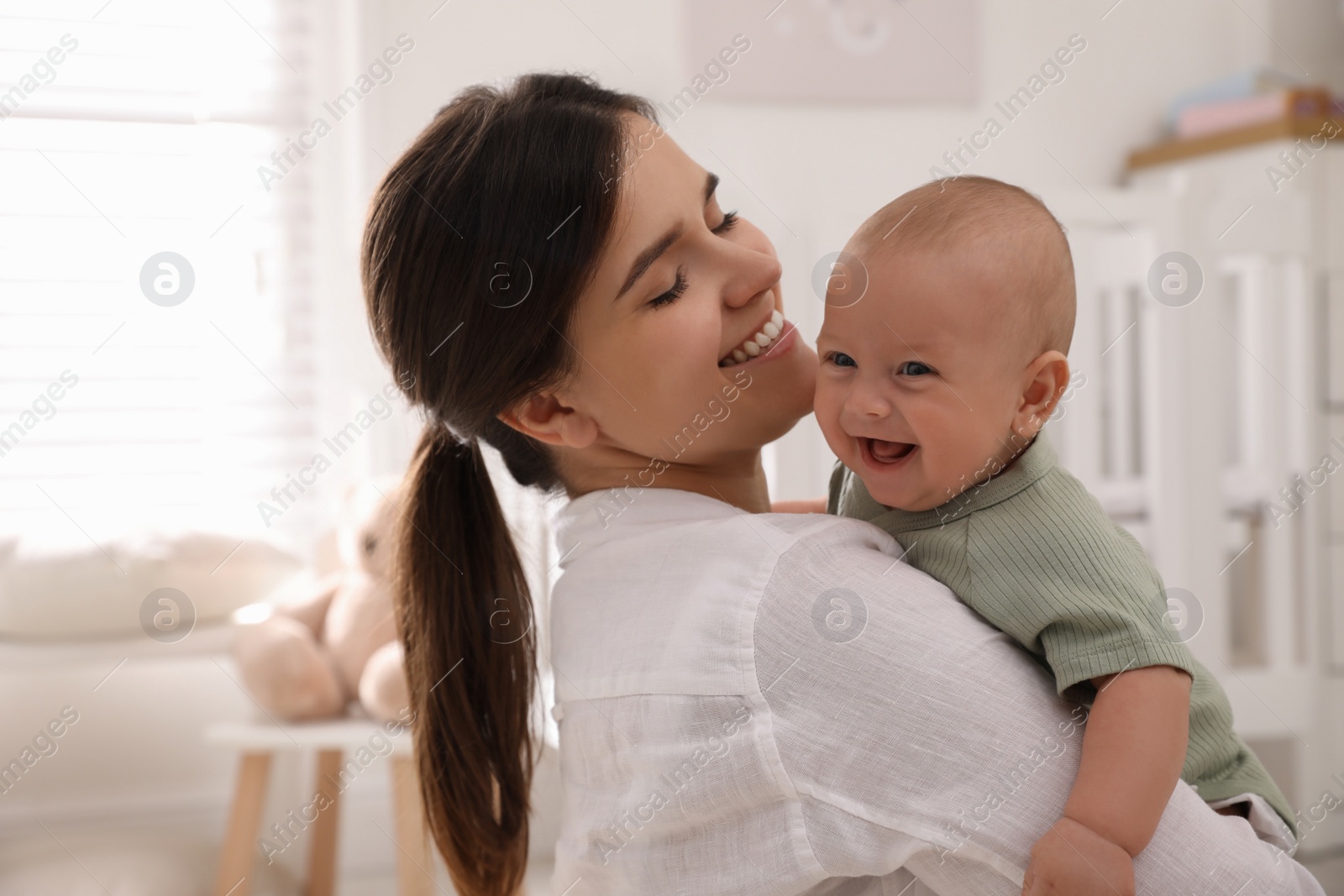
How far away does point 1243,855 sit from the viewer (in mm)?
659

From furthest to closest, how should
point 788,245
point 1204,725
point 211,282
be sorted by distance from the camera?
point 211,282, point 788,245, point 1204,725

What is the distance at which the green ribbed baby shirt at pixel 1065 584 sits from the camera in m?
0.66

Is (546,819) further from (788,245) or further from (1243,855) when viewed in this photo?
(1243,855)

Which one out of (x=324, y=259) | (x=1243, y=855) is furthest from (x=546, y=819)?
(x=1243, y=855)

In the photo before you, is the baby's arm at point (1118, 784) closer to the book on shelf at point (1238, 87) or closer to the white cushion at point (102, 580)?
the white cushion at point (102, 580)

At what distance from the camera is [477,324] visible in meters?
0.79

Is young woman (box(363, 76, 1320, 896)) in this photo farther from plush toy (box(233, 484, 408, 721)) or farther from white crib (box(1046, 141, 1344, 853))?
white crib (box(1046, 141, 1344, 853))

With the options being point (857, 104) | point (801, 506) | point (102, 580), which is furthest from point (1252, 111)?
point (102, 580)

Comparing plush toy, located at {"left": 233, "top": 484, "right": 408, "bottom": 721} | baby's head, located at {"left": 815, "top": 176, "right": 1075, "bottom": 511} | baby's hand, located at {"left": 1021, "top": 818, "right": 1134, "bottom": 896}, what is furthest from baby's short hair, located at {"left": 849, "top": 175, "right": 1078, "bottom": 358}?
plush toy, located at {"left": 233, "top": 484, "right": 408, "bottom": 721}

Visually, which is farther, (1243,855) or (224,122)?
(224,122)

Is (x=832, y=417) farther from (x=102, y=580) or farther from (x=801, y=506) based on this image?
(x=102, y=580)

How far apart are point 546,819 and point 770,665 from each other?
1.81m

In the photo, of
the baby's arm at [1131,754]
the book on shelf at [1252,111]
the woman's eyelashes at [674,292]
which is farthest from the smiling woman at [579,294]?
the book on shelf at [1252,111]

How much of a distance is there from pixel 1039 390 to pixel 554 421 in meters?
0.35
